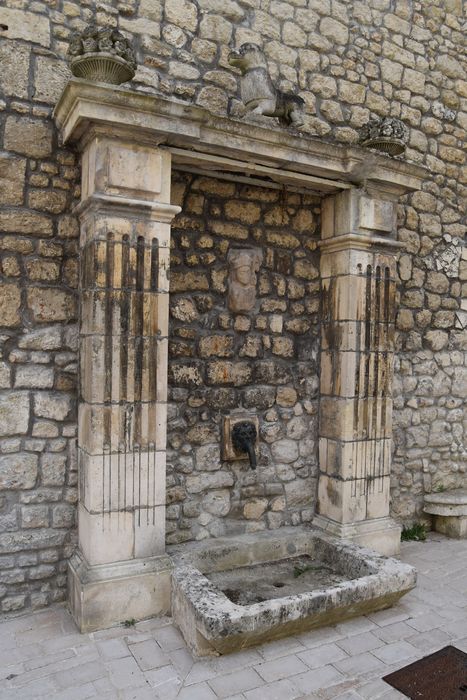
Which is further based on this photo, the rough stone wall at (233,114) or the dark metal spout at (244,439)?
the dark metal spout at (244,439)

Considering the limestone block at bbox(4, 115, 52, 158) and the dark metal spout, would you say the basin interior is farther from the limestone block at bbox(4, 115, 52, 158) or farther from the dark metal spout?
the limestone block at bbox(4, 115, 52, 158)

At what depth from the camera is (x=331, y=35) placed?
424 cm

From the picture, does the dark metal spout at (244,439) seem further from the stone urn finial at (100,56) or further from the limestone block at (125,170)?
the stone urn finial at (100,56)

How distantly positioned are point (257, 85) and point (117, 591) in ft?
10.6

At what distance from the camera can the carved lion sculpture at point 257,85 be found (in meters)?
3.47

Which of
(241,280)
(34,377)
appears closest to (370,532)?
(241,280)

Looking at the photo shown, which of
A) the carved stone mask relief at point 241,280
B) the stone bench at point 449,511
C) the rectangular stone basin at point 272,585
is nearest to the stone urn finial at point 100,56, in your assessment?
the carved stone mask relief at point 241,280

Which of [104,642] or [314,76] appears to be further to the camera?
[314,76]

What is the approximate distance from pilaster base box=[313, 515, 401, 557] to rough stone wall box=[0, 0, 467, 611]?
603mm

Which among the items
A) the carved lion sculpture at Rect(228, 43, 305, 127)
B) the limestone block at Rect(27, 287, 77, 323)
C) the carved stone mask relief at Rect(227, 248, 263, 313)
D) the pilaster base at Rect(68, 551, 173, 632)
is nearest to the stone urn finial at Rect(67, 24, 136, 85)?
the carved lion sculpture at Rect(228, 43, 305, 127)

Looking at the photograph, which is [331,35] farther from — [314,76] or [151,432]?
[151,432]

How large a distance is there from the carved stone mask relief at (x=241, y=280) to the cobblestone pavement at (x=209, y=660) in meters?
2.06

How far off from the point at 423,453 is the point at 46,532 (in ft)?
10.6

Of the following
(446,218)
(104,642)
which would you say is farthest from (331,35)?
(104,642)
